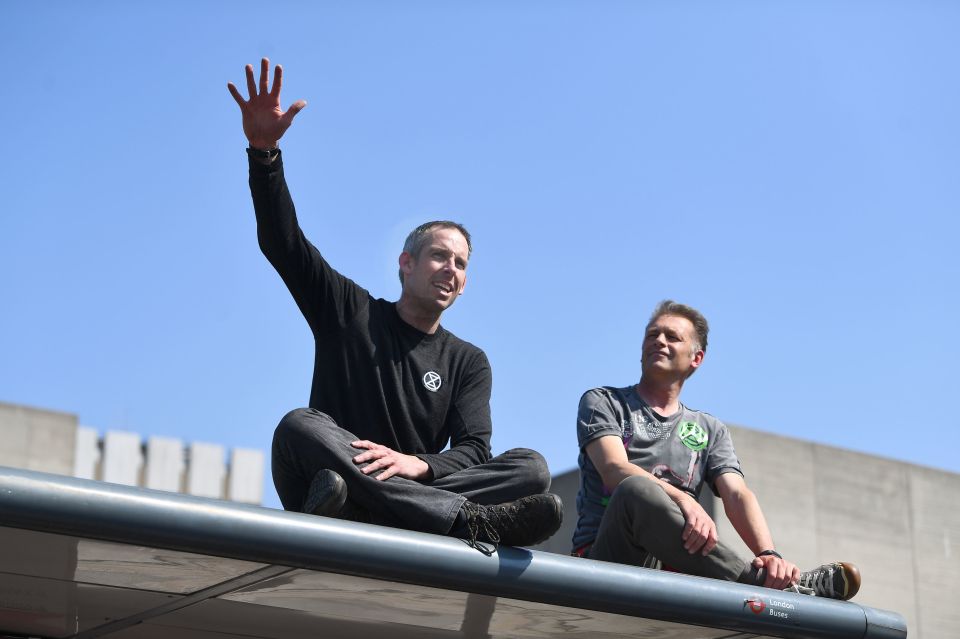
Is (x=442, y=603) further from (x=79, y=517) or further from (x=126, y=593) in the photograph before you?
(x=79, y=517)

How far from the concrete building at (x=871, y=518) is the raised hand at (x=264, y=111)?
501 inches

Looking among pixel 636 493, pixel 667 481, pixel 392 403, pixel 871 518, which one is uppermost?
pixel 871 518

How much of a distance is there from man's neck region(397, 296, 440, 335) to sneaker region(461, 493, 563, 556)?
1.06m

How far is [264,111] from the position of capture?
14.8 feet

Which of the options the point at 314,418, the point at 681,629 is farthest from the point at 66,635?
the point at 681,629

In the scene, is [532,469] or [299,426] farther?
[532,469]

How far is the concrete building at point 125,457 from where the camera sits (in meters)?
27.0

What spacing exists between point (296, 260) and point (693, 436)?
205 cm

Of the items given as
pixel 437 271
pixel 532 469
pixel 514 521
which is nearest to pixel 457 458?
pixel 532 469

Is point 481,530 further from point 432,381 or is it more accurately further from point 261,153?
point 261,153

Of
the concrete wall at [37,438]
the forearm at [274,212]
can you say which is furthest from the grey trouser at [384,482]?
the concrete wall at [37,438]

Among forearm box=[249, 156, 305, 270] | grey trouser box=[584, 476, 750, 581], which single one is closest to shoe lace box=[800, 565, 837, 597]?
grey trouser box=[584, 476, 750, 581]

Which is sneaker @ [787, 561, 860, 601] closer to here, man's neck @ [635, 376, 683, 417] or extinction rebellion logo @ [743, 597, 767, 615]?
extinction rebellion logo @ [743, 597, 767, 615]

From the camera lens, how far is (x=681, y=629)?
459 cm
